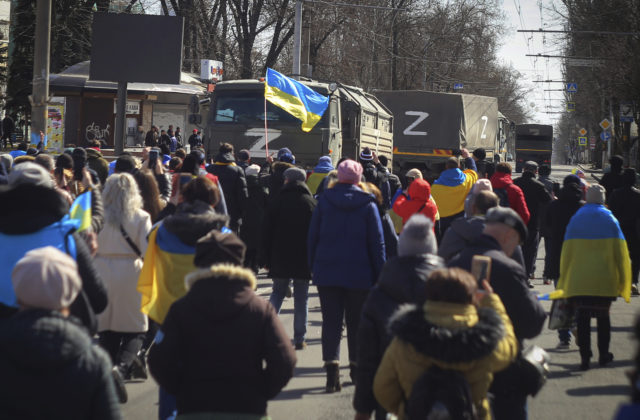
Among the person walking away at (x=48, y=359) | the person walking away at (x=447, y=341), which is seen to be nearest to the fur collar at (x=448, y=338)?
the person walking away at (x=447, y=341)

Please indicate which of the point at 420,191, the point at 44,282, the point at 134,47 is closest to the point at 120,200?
the point at 44,282

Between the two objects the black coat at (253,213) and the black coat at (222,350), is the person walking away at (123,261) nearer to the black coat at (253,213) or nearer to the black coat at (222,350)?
the black coat at (222,350)

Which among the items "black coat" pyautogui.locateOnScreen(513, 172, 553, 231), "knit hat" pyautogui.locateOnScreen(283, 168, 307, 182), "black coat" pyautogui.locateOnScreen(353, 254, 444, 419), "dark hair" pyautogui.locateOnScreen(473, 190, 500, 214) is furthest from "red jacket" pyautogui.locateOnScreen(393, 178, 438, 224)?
"black coat" pyautogui.locateOnScreen(353, 254, 444, 419)

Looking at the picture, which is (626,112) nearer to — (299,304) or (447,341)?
(299,304)

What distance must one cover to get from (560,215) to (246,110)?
997cm

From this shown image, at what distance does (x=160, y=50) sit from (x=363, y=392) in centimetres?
1802

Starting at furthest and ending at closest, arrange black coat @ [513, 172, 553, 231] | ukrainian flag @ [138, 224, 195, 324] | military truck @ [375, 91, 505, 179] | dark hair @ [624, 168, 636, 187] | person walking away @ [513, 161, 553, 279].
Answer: military truck @ [375, 91, 505, 179]
black coat @ [513, 172, 553, 231]
person walking away @ [513, 161, 553, 279]
dark hair @ [624, 168, 636, 187]
ukrainian flag @ [138, 224, 195, 324]

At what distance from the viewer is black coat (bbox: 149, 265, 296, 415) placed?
4.04 m

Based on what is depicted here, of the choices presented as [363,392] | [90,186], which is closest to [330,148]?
[90,186]

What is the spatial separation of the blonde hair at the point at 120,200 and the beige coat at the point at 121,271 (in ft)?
0.20

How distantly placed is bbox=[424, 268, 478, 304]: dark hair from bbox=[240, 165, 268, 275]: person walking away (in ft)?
29.8

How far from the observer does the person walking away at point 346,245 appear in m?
7.17

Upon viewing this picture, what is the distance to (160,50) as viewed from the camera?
71.5 ft

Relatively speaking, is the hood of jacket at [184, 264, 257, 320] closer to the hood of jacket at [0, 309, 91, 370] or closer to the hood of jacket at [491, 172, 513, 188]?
the hood of jacket at [0, 309, 91, 370]
